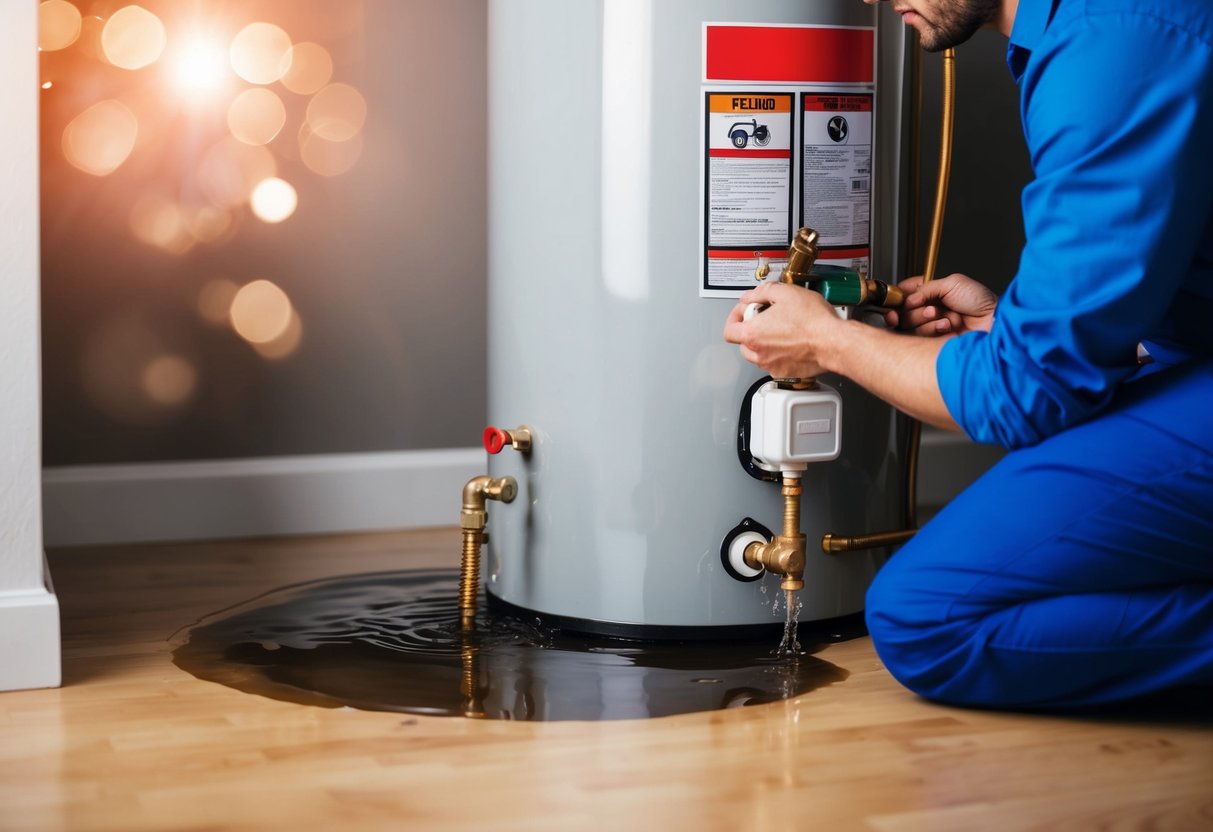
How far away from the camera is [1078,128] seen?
1184 millimetres

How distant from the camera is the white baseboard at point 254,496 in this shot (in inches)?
→ 86.4

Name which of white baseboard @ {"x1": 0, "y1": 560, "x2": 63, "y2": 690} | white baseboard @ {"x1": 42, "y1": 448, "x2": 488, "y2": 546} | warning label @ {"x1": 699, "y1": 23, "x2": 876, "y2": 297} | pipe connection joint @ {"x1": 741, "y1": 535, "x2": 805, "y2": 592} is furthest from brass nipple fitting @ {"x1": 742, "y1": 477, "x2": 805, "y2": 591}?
white baseboard @ {"x1": 42, "y1": 448, "x2": 488, "y2": 546}

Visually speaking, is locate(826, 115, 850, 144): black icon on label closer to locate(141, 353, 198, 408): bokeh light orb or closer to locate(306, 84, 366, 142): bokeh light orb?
locate(306, 84, 366, 142): bokeh light orb

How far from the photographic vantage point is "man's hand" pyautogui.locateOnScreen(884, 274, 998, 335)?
1.58m

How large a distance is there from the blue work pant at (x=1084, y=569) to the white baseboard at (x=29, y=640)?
84 centimetres

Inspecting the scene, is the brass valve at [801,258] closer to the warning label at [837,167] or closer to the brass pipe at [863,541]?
the warning label at [837,167]

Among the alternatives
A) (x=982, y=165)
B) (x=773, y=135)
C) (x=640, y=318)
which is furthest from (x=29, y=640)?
(x=982, y=165)

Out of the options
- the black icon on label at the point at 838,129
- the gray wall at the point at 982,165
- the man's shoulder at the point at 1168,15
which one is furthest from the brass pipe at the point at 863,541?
the gray wall at the point at 982,165

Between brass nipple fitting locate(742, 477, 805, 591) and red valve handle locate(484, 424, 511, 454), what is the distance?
340 mm

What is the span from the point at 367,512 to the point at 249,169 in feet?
1.88

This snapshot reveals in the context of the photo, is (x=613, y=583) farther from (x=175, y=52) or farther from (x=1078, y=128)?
(x=175, y=52)

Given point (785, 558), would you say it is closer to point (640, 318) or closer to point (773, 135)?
point (640, 318)

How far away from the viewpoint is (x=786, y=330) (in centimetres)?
146

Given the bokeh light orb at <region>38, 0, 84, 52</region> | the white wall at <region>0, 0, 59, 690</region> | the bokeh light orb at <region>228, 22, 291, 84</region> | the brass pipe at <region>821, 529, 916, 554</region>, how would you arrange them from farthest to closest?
the bokeh light orb at <region>228, 22, 291, 84</region> → the bokeh light orb at <region>38, 0, 84, 52</region> → the brass pipe at <region>821, 529, 916, 554</region> → the white wall at <region>0, 0, 59, 690</region>
